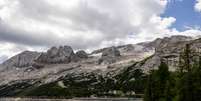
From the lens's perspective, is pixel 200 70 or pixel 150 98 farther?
pixel 150 98

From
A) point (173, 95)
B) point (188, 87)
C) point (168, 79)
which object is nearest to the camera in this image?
point (188, 87)

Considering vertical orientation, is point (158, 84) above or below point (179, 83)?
above

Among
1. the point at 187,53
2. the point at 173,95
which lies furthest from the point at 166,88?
the point at 187,53

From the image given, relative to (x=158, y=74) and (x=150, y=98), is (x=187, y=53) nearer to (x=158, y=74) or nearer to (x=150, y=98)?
(x=158, y=74)

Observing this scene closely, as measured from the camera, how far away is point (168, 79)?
81000 mm

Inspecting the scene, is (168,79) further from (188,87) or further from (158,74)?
(188,87)

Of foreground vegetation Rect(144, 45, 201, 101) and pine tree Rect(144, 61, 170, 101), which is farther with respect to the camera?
pine tree Rect(144, 61, 170, 101)

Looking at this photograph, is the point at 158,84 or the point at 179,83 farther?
the point at 158,84

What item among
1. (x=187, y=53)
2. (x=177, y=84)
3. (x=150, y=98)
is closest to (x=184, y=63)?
(x=187, y=53)

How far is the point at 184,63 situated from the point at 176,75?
109 inches

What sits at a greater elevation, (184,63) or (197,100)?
(184,63)

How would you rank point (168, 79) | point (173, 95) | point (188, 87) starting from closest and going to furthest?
point (188, 87)
point (173, 95)
point (168, 79)

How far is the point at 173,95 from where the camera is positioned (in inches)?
2908

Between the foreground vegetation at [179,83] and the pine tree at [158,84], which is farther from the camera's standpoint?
the pine tree at [158,84]
